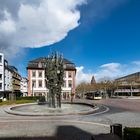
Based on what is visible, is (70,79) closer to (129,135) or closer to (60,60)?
(60,60)

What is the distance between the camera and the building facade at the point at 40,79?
245 ft

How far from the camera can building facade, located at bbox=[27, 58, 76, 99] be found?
245ft

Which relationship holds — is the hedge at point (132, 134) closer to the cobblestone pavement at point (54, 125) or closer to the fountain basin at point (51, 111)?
the cobblestone pavement at point (54, 125)

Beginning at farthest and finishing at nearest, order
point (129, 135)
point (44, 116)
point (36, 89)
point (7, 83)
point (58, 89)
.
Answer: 1. point (36, 89)
2. point (7, 83)
3. point (58, 89)
4. point (44, 116)
5. point (129, 135)

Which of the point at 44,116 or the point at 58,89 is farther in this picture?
the point at 58,89

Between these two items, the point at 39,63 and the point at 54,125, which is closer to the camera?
the point at 54,125

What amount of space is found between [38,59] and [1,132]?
64.7 m

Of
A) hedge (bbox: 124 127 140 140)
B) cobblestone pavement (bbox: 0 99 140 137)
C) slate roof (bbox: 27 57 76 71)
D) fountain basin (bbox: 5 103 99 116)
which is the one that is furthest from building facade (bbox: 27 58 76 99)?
hedge (bbox: 124 127 140 140)

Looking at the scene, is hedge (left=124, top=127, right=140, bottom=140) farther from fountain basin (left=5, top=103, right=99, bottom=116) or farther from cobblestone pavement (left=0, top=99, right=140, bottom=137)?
fountain basin (left=5, top=103, right=99, bottom=116)

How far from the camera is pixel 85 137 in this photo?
42.3ft

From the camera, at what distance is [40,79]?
7588 centimetres

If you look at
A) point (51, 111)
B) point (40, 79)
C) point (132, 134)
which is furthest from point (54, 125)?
point (40, 79)

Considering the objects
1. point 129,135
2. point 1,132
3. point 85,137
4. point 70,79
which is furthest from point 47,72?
point 70,79

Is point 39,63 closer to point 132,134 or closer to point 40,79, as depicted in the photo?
point 40,79
